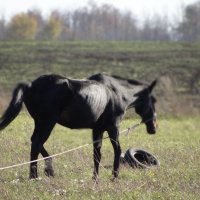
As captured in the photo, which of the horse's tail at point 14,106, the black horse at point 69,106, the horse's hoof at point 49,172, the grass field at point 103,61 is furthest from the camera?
the grass field at point 103,61

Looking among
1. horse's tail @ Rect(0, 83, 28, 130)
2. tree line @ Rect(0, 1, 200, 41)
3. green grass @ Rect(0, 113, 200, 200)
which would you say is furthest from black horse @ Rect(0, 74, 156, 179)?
tree line @ Rect(0, 1, 200, 41)

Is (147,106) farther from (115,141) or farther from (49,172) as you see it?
(49,172)

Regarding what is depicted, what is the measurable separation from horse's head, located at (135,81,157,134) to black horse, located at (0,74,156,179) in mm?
636

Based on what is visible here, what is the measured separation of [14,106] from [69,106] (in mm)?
846

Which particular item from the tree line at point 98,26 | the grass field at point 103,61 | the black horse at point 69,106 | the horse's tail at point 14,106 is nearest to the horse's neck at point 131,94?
the black horse at point 69,106

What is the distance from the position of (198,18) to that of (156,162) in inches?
→ 3598

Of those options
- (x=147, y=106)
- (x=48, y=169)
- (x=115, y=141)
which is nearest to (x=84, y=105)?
(x=115, y=141)

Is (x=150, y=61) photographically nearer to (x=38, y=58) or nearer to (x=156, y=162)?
(x=38, y=58)

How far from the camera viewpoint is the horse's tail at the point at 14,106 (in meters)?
8.12

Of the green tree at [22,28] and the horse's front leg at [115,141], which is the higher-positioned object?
the horse's front leg at [115,141]

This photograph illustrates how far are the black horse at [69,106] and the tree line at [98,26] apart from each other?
85813mm

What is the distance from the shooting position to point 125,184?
8055 mm

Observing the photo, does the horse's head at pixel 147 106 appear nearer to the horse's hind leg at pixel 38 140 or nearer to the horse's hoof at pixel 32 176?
the horse's hind leg at pixel 38 140

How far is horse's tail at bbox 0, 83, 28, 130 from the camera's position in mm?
8117
